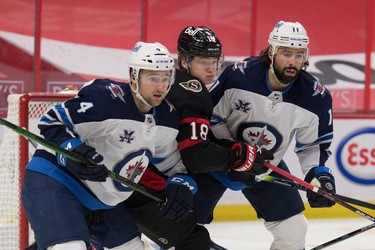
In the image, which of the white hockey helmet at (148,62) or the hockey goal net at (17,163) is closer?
the white hockey helmet at (148,62)

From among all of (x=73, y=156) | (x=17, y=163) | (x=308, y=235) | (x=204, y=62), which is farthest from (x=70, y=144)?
(x=308, y=235)

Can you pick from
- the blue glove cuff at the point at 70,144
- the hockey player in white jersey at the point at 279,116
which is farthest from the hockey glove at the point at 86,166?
the hockey player in white jersey at the point at 279,116

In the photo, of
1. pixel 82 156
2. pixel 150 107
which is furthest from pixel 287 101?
pixel 82 156

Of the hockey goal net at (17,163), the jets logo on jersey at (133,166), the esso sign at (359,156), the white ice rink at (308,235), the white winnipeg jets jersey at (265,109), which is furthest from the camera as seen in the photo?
the esso sign at (359,156)

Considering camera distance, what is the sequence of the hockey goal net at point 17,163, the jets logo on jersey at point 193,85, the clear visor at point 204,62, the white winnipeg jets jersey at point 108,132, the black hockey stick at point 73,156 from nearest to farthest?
1. the black hockey stick at point 73,156
2. the white winnipeg jets jersey at point 108,132
3. the jets logo on jersey at point 193,85
4. the clear visor at point 204,62
5. the hockey goal net at point 17,163

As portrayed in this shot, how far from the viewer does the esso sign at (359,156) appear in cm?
642

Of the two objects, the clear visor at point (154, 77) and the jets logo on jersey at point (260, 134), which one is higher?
the clear visor at point (154, 77)

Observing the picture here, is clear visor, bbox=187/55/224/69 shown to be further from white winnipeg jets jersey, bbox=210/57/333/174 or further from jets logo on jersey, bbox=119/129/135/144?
jets logo on jersey, bbox=119/129/135/144

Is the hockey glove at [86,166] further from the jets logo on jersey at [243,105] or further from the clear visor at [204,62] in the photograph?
the jets logo on jersey at [243,105]

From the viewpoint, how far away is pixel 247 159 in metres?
3.77

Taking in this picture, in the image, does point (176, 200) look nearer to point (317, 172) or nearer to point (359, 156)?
point (317, 172)

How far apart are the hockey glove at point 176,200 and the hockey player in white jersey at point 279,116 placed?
36 centimetres

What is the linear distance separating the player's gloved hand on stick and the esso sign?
105 inches

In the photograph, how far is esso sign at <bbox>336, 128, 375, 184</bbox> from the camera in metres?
6.42
